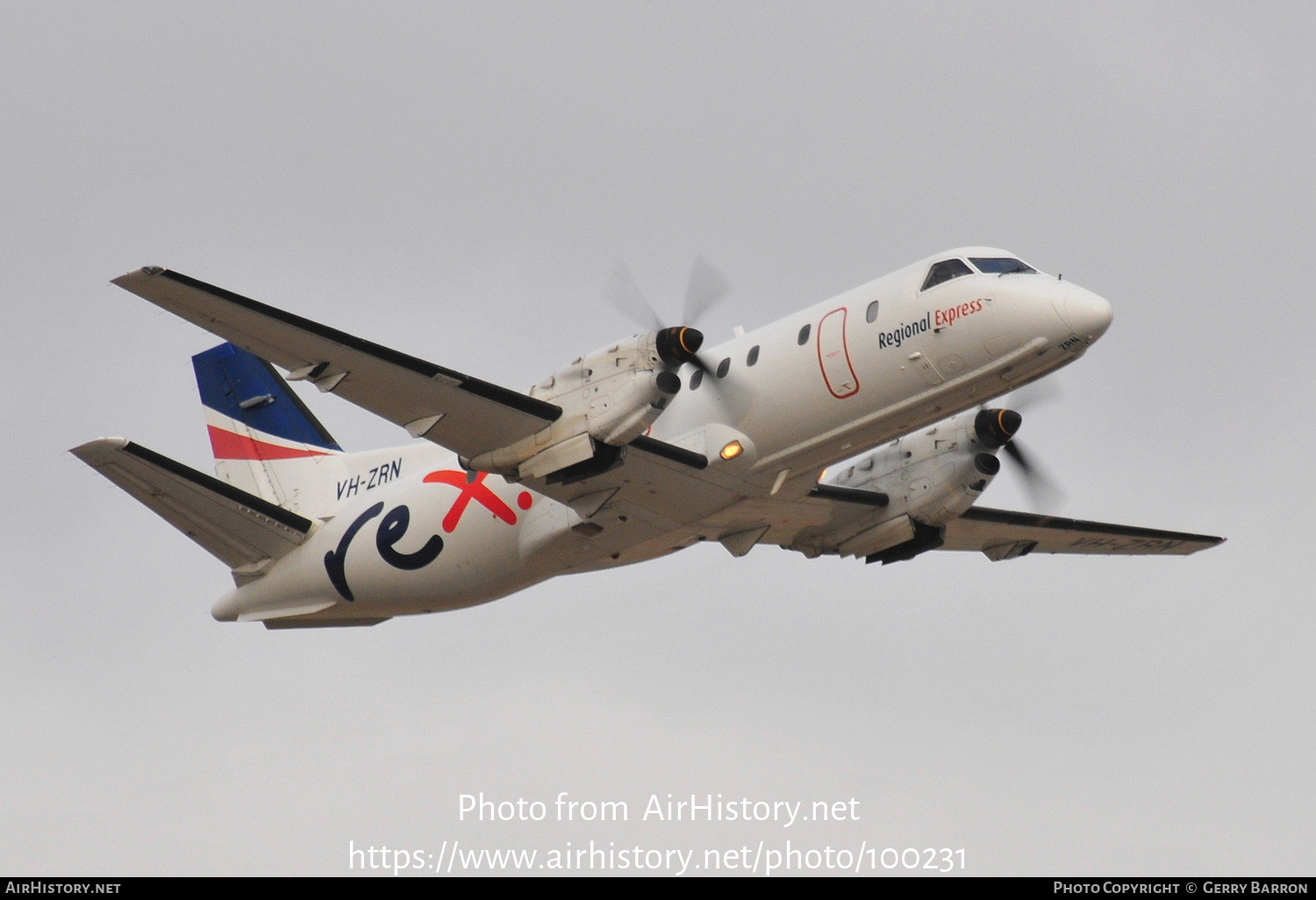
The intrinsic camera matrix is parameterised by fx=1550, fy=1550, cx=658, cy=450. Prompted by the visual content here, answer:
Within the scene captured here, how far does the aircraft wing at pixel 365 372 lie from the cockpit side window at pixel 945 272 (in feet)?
15.3

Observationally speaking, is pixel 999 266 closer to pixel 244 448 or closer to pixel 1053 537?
pixel 1053 537

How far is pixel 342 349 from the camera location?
1706 cm

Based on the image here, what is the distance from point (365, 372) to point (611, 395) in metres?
2.79

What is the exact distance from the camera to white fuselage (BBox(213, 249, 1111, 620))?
17656mm

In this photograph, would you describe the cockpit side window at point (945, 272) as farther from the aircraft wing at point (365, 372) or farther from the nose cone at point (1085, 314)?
the aircraft wing at point (365, 372)

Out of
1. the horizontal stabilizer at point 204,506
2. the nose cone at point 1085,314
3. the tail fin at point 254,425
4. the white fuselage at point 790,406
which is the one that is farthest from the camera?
the tail fin at point 254,425

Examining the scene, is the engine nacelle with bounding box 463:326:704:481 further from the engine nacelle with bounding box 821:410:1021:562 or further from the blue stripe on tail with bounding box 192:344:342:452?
the blue stripe on tail with bounding box 192:344:342:452

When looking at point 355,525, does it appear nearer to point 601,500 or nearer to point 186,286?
point 601,500

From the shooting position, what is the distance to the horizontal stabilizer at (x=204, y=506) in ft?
64.3

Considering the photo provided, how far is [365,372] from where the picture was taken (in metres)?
17.4

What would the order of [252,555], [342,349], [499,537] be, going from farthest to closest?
[252,555] < [499,537] < [342,349]

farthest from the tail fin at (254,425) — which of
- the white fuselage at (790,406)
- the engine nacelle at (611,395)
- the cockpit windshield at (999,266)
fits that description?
the cockpit windshield at (999,266)

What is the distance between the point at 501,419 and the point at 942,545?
7.97m
